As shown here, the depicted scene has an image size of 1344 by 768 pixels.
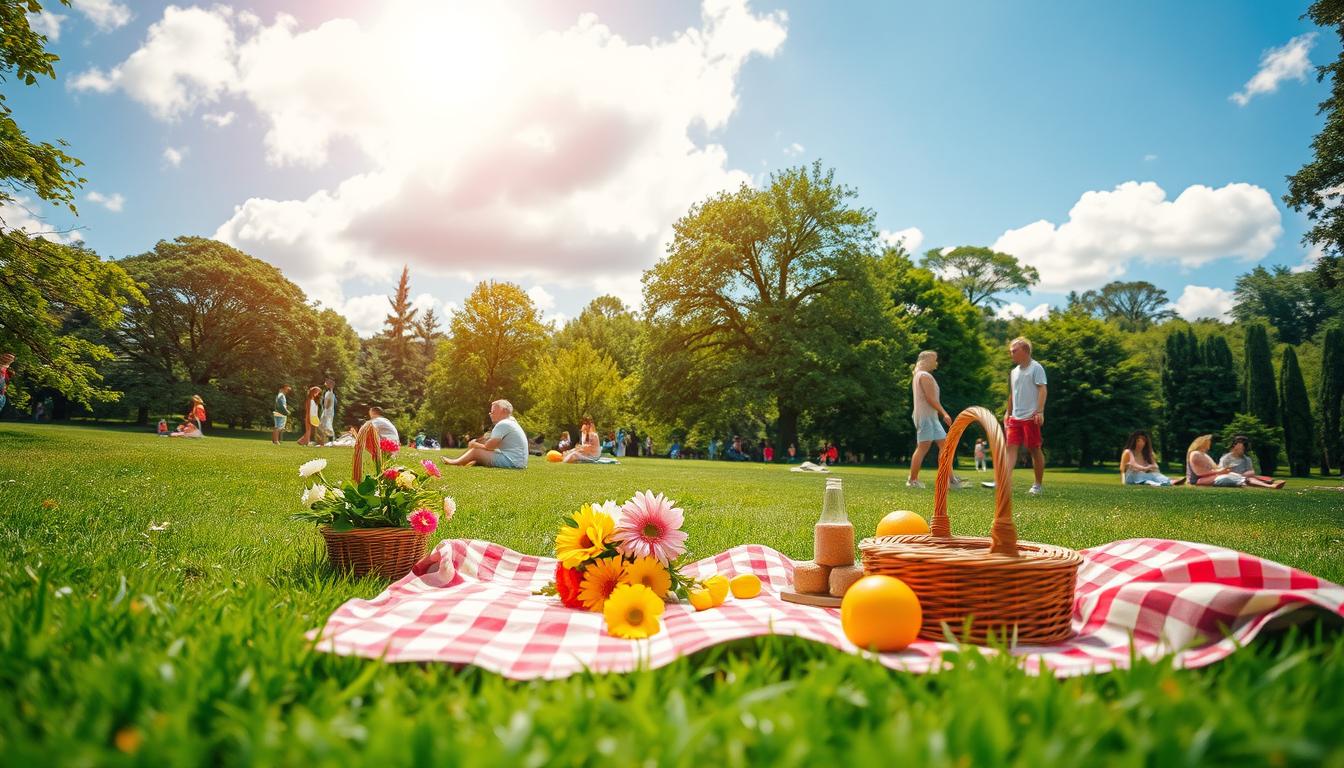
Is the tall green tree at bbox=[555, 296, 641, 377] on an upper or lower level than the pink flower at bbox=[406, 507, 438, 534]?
upper

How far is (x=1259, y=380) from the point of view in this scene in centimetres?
3766

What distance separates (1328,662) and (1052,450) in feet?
155

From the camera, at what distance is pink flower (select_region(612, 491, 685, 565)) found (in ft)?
9.34

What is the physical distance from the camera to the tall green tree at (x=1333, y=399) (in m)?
→ 36.4

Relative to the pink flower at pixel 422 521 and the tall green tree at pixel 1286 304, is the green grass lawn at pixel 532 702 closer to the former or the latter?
the pink flower at pixel 422 521

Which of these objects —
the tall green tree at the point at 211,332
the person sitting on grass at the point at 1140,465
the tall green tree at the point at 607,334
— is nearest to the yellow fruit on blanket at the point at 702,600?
the person sitting on grass at the point at 1140,465

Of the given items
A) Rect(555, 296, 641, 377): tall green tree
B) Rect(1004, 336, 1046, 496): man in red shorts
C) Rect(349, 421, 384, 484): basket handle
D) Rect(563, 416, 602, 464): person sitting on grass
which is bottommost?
Rect(563, 416, 602, 464): person sitting on grass

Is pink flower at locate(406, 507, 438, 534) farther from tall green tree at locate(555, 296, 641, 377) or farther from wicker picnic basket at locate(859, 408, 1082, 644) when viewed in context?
tall green tree at locate(555, 296, 641, 377)

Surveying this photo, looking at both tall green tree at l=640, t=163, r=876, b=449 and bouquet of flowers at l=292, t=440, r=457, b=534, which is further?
tall green tree at l=640, t=163, r=876, b=449

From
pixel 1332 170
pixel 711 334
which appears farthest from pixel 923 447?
pixel 711 334

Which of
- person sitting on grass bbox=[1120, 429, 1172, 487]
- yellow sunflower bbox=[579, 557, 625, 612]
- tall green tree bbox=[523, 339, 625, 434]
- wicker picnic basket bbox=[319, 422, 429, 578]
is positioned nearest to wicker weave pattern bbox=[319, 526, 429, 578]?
wicker picnic basket bbox=[319, 422, 429, 578]

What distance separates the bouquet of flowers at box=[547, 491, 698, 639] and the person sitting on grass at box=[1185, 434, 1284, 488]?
16.0 meters

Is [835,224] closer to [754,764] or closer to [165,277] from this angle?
[754,764]

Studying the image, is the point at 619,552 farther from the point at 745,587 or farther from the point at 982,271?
the point at 982,271
